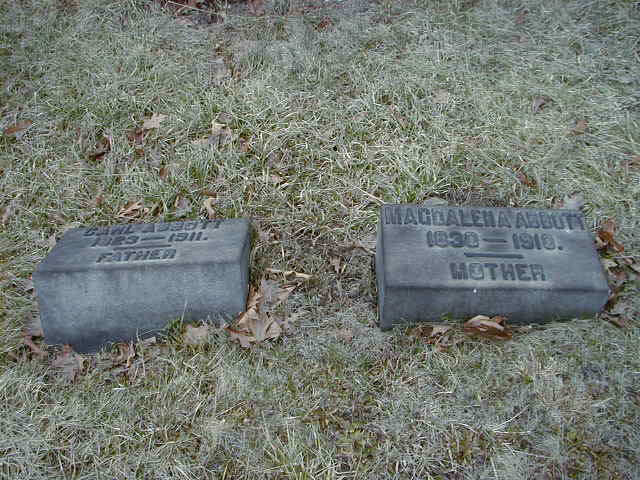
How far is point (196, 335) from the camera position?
2.92m

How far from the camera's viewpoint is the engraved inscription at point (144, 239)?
291cm

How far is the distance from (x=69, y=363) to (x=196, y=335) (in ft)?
2.52

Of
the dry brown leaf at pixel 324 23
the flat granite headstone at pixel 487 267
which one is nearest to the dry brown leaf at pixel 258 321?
the flat granite headstone at pixel 487 267

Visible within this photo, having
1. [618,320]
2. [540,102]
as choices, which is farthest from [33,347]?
[540,102]

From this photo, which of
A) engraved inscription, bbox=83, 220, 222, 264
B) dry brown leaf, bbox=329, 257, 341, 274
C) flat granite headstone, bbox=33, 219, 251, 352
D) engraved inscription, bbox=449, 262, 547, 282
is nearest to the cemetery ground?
dry brown leaf, bbox=329, 257, 341, 274

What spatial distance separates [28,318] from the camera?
3.17 meters

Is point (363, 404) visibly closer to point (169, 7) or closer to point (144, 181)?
point (144, 181)

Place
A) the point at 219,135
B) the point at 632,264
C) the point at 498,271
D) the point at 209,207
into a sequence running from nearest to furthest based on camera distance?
the point at 498,271, the point at 632,264, the point at 209,207, the point at 219,135

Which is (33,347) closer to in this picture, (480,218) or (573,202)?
(480,218)

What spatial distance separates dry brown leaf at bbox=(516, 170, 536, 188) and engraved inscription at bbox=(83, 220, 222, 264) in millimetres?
2211

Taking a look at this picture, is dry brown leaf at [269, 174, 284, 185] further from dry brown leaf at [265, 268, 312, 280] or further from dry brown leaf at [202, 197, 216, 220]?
dry brown leaf at [265, 268, 312, 280]

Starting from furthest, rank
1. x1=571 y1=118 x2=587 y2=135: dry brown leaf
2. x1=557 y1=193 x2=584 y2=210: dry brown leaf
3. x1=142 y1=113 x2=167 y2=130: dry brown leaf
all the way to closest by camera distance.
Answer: x1=142 y1=113 x2=167 y2=130: dry brown leaf < x1=571 y1=118 x2=587 y2=135: dry brown leaf < x1=557 y1=193 x2=584 y2=210: dry brown leaf

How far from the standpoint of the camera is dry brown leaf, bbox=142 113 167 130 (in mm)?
4168

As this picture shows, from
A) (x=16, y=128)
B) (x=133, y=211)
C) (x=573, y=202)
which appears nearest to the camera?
(x=573, y=202)
